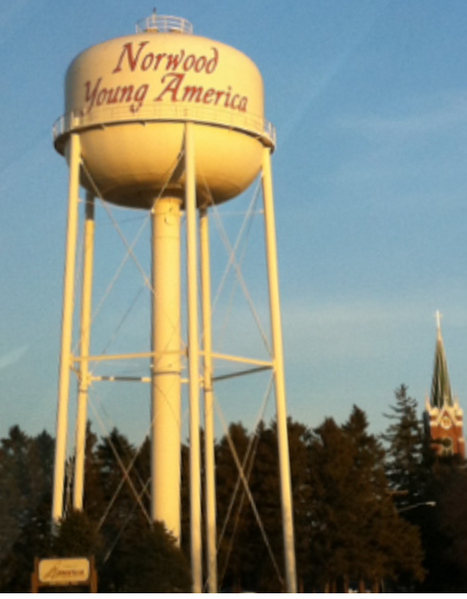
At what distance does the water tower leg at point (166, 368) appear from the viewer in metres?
28.0

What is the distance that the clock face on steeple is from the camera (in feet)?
376

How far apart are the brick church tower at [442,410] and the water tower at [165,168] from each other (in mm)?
86676

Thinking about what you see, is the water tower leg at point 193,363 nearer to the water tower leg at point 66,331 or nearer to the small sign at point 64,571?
the water tower leg at point 66,331

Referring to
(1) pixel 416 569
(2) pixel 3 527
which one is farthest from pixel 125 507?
(1) pixel 416 569

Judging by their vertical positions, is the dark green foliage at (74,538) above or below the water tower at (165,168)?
below

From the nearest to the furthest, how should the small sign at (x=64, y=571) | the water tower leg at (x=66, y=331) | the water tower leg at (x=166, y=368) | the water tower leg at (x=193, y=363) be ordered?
1. the small sign at (x=64, y=571)
2. the water tower leg at (x=193, y=363)
3. the water tower leg at (x=66, y=331)
4. the water tower leg at (x=166, y=368)

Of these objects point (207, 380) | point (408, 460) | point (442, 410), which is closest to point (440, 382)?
point (442, 410)

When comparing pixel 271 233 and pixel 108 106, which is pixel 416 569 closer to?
pixel 271 233

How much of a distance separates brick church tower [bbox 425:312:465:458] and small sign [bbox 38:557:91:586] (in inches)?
3675

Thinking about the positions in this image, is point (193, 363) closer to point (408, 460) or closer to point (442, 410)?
point (408, 460)

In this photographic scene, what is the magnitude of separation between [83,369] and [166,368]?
2.04m

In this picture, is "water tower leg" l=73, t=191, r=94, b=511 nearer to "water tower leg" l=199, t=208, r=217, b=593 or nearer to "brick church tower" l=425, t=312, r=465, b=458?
"water tower leg" l=199, t=208, r=217, b=593

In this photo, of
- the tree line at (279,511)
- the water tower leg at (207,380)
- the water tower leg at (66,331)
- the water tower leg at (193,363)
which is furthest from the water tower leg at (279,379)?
the tree line at (279,511)

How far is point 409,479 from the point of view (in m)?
67.4
